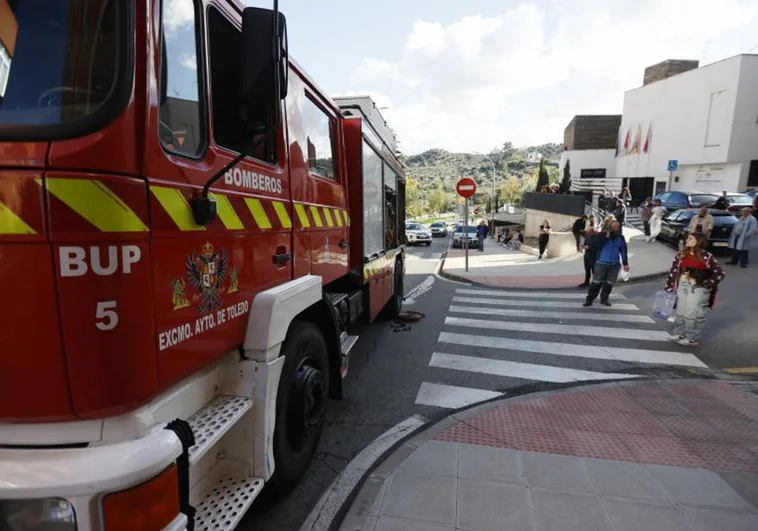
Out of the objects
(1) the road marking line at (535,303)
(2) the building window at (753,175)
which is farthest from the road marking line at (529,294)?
(2) the building window at (753,175)

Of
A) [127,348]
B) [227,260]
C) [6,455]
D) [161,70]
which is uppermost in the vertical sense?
[161,70]

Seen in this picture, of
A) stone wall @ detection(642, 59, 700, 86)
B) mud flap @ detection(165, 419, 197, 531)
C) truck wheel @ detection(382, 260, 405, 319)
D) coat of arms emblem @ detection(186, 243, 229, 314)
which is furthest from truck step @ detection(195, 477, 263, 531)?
stone wall @ detection(642, 59, 700, 86)

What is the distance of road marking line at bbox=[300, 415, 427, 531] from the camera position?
297cm

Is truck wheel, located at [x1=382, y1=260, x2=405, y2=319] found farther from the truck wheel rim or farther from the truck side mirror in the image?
the truck side mirror

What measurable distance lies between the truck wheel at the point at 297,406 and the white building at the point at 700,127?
35.4m

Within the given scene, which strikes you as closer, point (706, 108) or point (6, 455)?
point (6, 455)

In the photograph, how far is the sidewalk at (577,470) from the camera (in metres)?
2.92

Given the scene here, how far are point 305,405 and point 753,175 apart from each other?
121 feet

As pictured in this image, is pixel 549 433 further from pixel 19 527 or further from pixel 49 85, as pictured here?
pixel 49 85

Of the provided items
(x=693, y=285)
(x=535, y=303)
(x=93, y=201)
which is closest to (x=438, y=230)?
(x=535, y=303)

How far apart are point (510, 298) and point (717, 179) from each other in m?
29.4

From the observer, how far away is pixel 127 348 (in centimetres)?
161

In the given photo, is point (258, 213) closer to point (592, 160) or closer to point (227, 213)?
point (227, 213)

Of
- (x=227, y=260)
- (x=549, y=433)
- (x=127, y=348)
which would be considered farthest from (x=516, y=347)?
(x=127, y=348)
